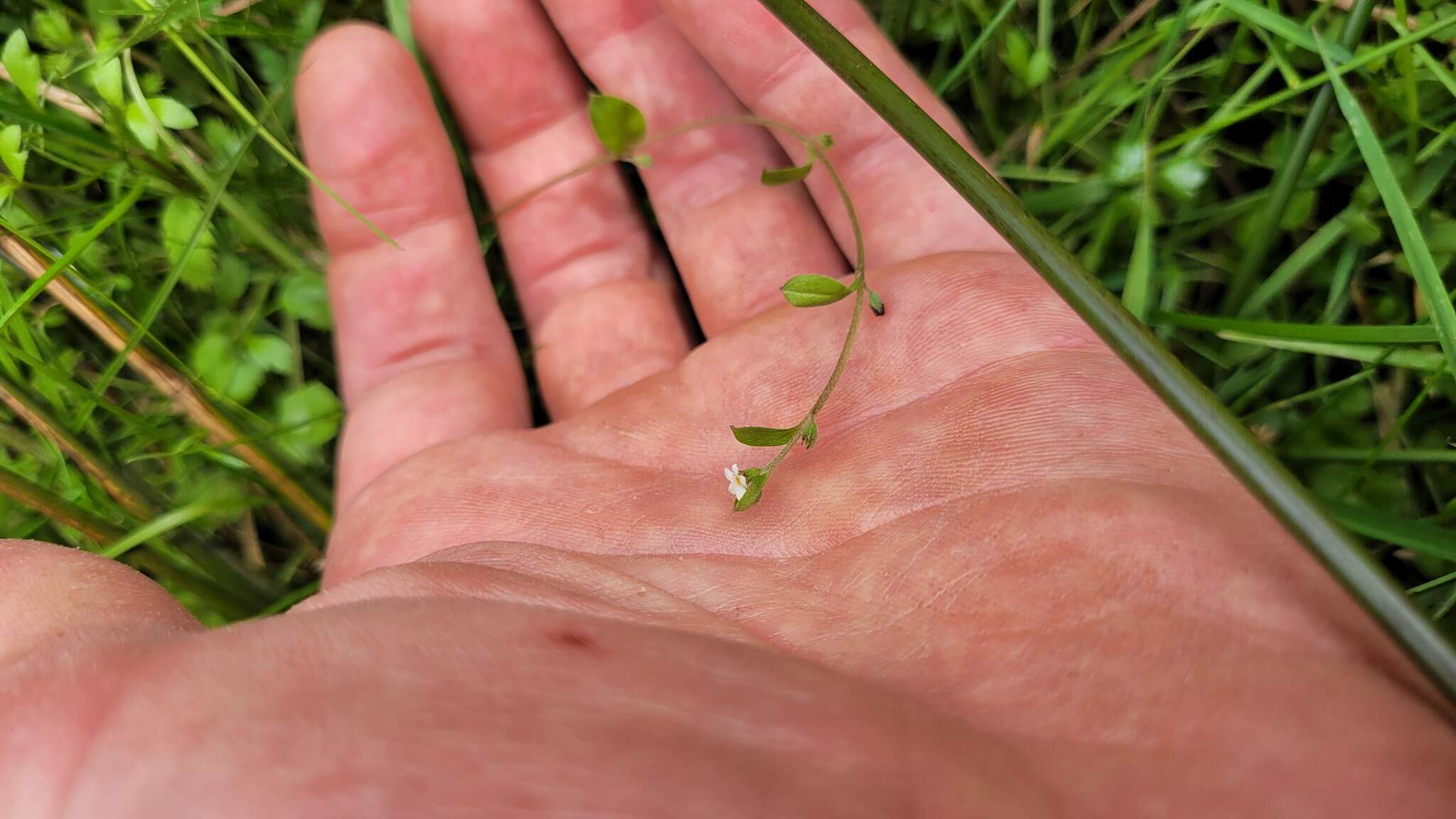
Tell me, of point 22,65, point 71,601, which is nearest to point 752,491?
point 71,601

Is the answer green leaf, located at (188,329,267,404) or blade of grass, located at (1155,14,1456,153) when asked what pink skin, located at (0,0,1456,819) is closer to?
green leaf, located at (188,329,267,404)

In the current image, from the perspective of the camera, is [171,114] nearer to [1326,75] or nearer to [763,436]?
[763,436]

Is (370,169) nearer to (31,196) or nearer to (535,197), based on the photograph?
(535,197)

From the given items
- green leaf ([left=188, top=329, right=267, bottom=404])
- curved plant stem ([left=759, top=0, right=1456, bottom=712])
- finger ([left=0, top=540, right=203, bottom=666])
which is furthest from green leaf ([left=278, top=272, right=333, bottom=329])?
curved plant stem ([left=759, top=0, right=1456, bottom=712])

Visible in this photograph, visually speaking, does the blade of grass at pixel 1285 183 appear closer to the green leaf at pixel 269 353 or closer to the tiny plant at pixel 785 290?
the tiny plant at pixel 785 290

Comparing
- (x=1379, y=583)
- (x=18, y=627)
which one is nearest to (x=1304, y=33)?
(x=1379, y=583)

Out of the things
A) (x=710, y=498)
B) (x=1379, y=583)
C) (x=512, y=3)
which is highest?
(x=512, y=3)
